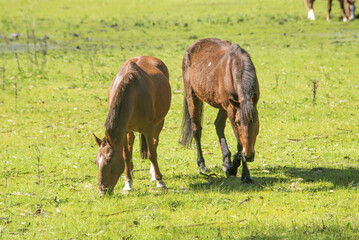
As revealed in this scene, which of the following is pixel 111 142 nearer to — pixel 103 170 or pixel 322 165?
pixel 103 170

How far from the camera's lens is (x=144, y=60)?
8961 mm

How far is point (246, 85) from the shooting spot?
720 centimetres

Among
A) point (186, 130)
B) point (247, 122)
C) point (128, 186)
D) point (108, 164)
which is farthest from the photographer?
point (186, 130)

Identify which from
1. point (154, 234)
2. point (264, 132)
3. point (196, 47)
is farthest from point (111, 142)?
point (264, 132)

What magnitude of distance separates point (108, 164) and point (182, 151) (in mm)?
3586

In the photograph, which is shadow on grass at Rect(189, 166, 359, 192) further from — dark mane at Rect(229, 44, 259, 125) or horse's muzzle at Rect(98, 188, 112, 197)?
horse's muzzle at Rect(98, 188, 112, 197)

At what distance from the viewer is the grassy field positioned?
631 centimetres

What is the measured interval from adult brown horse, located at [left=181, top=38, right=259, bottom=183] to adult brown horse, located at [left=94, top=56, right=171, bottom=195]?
748mm

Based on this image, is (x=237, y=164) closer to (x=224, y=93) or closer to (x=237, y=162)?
(x=237, y=162)

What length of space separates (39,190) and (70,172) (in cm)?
101

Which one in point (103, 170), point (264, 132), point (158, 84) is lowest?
point (264, 132)

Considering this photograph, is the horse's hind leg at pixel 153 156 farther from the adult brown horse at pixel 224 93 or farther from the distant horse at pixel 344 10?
the distant horse at pixel 344 10

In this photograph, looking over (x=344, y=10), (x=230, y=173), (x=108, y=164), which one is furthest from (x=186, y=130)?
(x=344, y=10)

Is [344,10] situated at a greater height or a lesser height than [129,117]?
lesser
